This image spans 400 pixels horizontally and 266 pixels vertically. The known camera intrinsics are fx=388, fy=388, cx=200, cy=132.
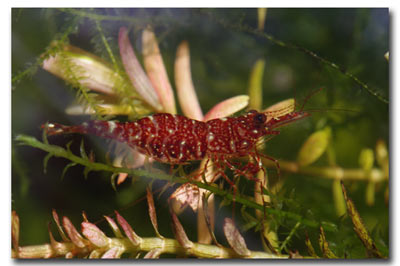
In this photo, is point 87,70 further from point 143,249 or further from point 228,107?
point 143,249

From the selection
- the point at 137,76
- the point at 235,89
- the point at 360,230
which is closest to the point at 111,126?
the point at 137,76

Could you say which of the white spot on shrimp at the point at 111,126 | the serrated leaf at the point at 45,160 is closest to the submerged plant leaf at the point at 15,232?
the serrated leaf at the point at 45,160

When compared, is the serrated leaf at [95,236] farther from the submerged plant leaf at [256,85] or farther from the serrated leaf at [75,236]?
the submerged plant leaf at [256,85]

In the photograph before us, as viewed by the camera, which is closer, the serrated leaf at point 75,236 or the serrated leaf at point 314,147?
the serrated leaf at point 75,236

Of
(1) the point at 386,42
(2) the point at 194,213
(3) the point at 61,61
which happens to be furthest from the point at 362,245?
(3) the point at 61,61

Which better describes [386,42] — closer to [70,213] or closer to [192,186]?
[192,186]

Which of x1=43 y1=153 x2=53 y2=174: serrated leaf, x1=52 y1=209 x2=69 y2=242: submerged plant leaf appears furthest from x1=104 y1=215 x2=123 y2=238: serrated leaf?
x1=43 y1=153 x2=53 y2=174: serrated leaf

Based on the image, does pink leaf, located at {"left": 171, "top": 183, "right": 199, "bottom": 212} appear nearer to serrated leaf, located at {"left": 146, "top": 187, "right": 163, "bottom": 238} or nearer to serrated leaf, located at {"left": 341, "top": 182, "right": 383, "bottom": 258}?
serrated leaf, located at {"left": 146, "top": 187, "right": 163, "bottom": 238}
